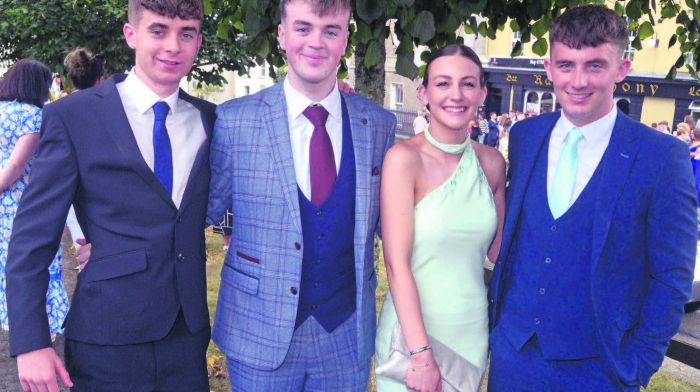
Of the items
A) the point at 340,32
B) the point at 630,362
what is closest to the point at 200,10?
the point at 340,32

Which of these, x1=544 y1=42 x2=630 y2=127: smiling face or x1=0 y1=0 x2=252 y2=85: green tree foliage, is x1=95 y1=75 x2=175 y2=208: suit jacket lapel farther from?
x1=0 y1=0 x2=252 y2=85: green tree foliage

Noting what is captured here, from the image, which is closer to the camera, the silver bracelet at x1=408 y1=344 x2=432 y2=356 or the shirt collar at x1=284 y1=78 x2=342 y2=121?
the silver bracelet at x1=408 y1=344 x2=432 y2=356

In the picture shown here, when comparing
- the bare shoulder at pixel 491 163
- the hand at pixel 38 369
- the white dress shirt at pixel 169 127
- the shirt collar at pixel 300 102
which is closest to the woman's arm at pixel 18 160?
the white dress shirt at pixel 169 127

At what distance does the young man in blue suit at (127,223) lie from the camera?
6.90ft

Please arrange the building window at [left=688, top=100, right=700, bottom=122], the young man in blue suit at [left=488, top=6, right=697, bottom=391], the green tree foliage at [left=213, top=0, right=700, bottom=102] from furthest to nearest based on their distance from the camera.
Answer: the building window at [left=688, top=100, right=700, bottom=122] → the green tree foliage at [left=213, top=0, right=700, bottom=102] → the young man in blue suit at [left=488, top=6, right=697, bottom=391]

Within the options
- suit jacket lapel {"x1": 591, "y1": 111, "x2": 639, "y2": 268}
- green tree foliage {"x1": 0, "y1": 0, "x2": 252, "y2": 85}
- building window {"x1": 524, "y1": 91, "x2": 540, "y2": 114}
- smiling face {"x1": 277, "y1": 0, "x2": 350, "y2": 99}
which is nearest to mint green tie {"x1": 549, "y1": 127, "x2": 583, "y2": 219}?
suit jacket lapel {"x1": 591, "y1": 111, "x2": 639, "y2": 268}

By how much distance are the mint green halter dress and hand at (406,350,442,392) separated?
0.31 ft

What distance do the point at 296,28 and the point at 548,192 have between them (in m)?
1.16

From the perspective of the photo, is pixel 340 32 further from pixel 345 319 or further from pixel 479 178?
pixel 345 319

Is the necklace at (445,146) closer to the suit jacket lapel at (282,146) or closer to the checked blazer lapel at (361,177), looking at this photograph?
the checked blazer lapel at (361,177)

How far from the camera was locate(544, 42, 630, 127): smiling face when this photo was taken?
7.42ft

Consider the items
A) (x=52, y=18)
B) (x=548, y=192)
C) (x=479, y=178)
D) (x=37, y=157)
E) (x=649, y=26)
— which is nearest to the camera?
(x=37, y=157)

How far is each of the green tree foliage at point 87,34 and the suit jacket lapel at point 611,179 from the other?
9.19 metres

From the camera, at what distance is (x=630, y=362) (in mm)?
2244
